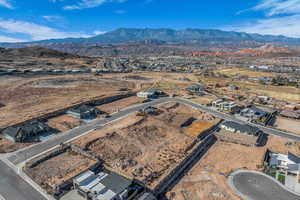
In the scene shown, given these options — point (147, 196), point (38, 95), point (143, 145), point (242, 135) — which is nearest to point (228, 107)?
point (242, 135)

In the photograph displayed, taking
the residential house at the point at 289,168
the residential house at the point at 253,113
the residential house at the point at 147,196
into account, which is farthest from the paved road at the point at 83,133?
the residential house at the point at 147,196

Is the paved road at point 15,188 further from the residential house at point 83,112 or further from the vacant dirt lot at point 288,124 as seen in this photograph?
the vacant dirt lot at point 288,124

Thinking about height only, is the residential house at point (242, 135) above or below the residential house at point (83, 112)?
below

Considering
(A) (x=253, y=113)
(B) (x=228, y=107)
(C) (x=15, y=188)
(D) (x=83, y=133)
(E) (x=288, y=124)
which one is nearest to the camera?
(C) (x=15, y=188)

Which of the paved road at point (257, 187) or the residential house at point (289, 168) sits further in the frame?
the residential house at point (289, 168)

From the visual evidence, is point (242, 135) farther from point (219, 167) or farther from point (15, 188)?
point (15, 188)

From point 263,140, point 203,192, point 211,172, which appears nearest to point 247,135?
point 263,140
